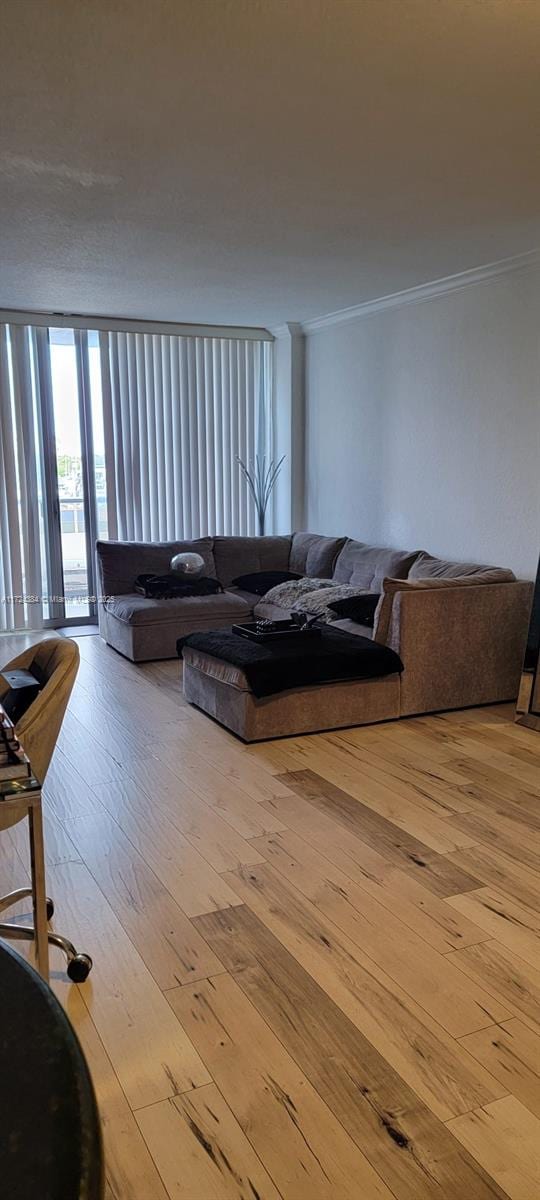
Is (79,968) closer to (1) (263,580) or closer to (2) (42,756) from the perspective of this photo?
(2) (42,756)

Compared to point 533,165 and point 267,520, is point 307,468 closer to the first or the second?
point 267,520

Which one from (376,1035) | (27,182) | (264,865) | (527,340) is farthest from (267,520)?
(376,1035)

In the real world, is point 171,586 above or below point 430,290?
below

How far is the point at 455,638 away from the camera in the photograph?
4574 millimetres

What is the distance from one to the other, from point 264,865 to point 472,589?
2.26 m

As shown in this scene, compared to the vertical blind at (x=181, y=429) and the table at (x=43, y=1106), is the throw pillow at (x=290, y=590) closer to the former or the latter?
the vertical blind at (x=181, y=429)

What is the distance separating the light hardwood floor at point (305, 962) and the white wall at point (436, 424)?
1.76 metres

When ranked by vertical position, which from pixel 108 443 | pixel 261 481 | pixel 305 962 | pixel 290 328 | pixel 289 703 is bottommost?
pixel 305 962

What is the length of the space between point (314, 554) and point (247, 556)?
58cm

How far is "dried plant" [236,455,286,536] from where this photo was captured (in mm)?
7750

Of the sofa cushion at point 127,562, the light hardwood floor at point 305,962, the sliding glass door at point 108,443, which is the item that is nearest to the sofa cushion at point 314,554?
the sofa cushion at point 127,562

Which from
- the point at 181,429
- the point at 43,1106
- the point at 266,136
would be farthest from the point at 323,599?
the point at 43,1106

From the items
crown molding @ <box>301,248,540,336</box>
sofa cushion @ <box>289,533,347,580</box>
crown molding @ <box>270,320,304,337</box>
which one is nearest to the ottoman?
sofa cushion @ <box>289,533,347,580</box>

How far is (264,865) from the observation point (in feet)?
9.54
